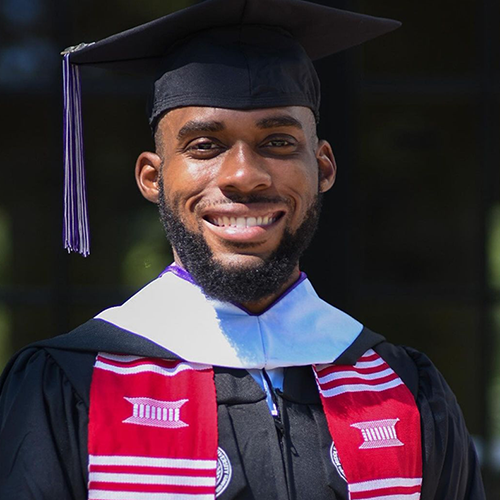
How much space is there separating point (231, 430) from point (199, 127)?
689 mm

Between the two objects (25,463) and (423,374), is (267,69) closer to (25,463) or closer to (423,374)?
(423,374)

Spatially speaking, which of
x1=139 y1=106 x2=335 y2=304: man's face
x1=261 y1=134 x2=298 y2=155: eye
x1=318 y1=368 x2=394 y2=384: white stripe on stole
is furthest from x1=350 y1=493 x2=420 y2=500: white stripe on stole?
x1=261 y1=134 x2=298 y2=155: eye

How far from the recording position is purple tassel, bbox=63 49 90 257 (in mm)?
2590

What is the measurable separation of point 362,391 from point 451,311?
7.58 feet

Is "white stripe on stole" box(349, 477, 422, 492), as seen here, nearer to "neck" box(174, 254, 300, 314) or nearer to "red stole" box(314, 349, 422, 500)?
"red stole" box(314, 349, 422, 500)

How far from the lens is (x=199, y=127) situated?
2.26 m

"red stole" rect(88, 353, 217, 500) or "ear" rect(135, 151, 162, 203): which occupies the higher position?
"ear" rect(135, 151, 162, 203)

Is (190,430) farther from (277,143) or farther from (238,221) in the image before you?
(277,143)

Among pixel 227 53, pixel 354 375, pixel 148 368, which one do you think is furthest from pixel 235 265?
pixel 227 53

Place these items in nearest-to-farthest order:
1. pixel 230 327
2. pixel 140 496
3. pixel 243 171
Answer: pixel 140 496 < pixel 243 171 < pixel 230 327

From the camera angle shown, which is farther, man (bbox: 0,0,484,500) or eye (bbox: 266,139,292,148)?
eye (bbox: 266,139,292,148)

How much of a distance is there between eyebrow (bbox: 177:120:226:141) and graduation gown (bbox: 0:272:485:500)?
1.58 ft

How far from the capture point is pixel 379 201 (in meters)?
4.54

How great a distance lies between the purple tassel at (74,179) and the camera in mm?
2590
